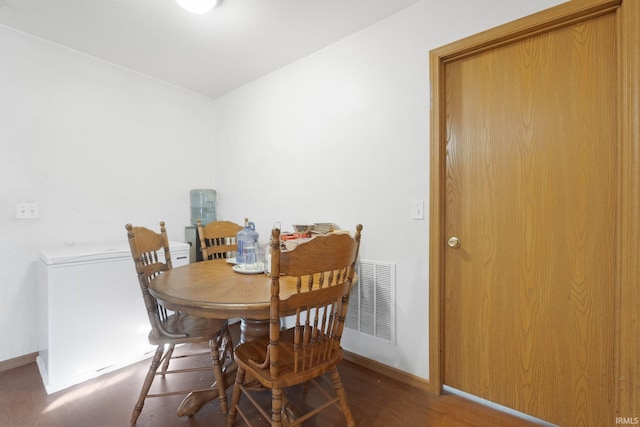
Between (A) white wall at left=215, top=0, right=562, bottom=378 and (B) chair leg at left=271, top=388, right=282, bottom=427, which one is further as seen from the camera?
(A) white wall at left=215, top=0, right=562, bottom=378

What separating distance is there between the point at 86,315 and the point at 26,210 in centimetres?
96

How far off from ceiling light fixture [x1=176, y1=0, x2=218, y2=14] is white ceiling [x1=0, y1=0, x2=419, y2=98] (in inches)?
3.1

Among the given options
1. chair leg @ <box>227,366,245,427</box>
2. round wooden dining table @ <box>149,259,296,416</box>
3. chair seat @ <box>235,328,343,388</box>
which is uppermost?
round wooden dining table @ <box>149,259,296,416</box>

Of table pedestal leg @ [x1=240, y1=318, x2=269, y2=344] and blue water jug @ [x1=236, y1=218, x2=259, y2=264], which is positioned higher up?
blue water jug @ [x1=236, y1=218, x2=259, y2=264]

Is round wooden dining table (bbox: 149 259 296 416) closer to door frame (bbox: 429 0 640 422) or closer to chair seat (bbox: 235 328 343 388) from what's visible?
chair seat (bbox: 235 328 343 388)

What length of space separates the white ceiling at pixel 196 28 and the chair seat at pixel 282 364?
79.6 inches

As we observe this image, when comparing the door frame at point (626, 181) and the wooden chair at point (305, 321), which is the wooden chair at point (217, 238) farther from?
the door frame at point (626, 181)

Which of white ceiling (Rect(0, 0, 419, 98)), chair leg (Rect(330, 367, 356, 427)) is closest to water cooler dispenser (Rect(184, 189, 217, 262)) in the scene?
white ceiling (Rect(0, 0, 419, 98))

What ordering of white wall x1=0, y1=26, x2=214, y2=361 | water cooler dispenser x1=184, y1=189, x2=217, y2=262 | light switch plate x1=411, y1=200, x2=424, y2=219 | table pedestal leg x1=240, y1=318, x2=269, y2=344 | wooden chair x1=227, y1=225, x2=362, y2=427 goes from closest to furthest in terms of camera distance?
wooden chair x1=227, y1=225, x2=362, y2=427 → table pedestal leg x1=240, y1=318, x2=269, y2=344 → light switch plate x1=411, y1=200, x2=424, y2=219 → white wall x1=0, y1=26, x2=214, y2=361 → water cooler dispenser x1=184, y1=189, x2=217, y2=262

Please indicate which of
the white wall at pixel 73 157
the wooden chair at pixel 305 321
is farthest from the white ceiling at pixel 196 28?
the wooden chair at pixel 305 321

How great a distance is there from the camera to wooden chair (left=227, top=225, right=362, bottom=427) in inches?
42.1

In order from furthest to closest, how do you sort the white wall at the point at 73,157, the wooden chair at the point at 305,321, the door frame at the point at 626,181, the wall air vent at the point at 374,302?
the white wall at the point at 73,157 → the wall air vent at the point at 374,302 → the door frame at the point at 626,181 → the wooden chair at the point at 305,321

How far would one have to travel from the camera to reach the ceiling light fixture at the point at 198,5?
171 centimetres

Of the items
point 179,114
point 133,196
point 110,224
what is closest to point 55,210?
point 110,224
